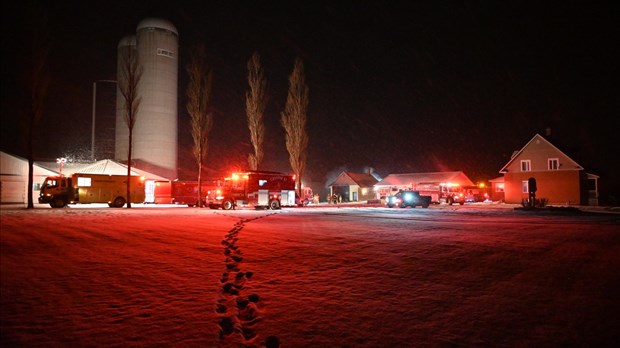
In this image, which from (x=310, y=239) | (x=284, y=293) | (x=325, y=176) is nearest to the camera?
(x=284, y=293)

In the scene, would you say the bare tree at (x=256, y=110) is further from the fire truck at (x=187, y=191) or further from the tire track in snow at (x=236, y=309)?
the tire track in snow at (x=236, y=309)

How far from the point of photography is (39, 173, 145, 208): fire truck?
3253 cm

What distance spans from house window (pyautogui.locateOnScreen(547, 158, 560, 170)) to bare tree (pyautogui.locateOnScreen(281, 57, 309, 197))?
2775 cm

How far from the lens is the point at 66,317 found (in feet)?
19.6

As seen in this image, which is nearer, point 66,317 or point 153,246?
point 66,317

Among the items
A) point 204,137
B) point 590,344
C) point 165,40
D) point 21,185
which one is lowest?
point 590,344

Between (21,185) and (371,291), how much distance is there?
158 ft

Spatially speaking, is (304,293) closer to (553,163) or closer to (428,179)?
(553,163)

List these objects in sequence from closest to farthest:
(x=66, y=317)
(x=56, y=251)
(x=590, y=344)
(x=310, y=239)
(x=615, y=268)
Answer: (x=590, y=344), (x=66, y=317), (x=615, y=268), (x=56, y=251), (x=310, y=239)

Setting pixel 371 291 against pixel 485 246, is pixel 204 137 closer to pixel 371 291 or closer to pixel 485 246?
pixel 485 246

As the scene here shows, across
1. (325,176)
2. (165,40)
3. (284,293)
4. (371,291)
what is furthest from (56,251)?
(325,176)

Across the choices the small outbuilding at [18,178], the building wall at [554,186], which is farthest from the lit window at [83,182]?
the building wall at [554,186]

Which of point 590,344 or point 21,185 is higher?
point 21,185

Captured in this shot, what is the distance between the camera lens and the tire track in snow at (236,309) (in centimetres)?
533
